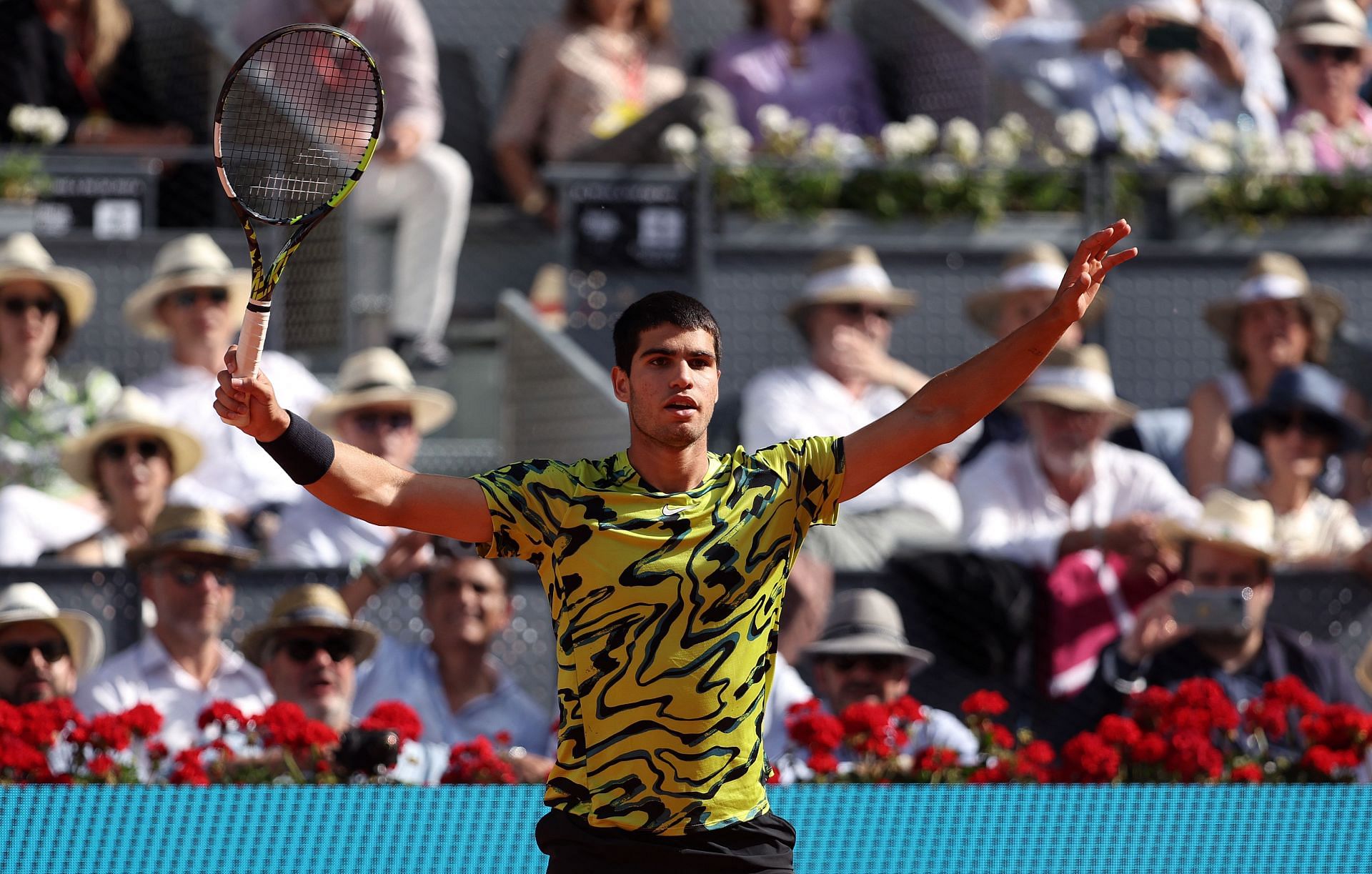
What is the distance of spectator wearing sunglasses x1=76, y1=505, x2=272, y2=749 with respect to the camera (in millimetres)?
6371

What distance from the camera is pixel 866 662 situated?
6410 millimetres

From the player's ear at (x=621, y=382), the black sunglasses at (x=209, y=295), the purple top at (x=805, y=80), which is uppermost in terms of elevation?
the purple top at (x=805, y=80)

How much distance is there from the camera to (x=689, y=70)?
10.4 meters

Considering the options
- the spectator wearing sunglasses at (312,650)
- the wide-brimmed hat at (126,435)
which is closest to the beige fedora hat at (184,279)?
the wide-brimmed hat at (126,435)

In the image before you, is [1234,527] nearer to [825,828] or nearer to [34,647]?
[825,828]

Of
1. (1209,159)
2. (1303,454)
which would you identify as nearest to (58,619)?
(1303,454)

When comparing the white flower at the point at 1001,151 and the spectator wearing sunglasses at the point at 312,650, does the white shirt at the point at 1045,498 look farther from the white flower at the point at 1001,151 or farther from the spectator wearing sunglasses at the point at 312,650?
the spectator wearing sunglasses at the point at 312,650

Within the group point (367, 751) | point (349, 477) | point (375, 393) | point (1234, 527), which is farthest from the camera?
point (375, 393)

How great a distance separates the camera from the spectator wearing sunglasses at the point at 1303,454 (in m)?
7.42

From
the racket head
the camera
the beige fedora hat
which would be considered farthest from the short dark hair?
the beige fedora hat

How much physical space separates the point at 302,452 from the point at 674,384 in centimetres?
59

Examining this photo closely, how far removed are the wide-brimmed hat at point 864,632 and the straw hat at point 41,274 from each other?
10.2 feet

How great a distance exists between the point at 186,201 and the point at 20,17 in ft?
3.35

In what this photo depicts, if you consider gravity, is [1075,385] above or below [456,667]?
above
